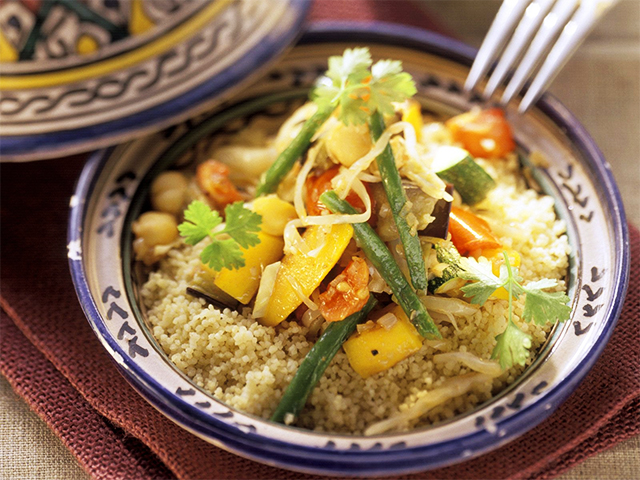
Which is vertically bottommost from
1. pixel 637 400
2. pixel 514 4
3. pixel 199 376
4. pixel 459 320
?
pixel 199 376

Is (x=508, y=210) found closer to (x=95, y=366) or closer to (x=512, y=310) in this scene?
(x=512, y=310)

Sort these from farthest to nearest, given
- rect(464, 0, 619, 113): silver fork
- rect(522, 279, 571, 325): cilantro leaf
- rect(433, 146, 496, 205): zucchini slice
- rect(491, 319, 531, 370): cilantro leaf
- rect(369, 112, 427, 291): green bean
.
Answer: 1. rect(464, 0, 619, 113): silver fork
2. rect(433, 146, 496, 205): zucchini slice
3. rect(369, 112, 427, 291): green bean
4. rect(522, 279, 571, 325): cilantro leaf
5. rect(491, 319, 531, 370): cilantro leaf

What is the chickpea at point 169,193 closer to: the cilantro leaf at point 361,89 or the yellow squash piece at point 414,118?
the cilantro leaf at point 361,89

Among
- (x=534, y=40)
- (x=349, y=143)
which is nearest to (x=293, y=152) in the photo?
(x=349, y=143)

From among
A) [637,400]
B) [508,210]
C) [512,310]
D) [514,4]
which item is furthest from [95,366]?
[514,4]

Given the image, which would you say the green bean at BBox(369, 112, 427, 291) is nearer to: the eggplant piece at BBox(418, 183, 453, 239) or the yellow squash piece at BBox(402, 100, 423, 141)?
the eggplant piece at BBox(418, 183, 453, 239)

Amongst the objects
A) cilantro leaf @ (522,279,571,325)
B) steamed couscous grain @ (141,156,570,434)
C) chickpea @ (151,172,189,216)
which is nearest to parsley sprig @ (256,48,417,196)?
chickpea @ (151,172,189,216)

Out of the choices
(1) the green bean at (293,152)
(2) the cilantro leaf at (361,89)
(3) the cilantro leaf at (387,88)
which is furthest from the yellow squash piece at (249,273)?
(3) the cilantro leaf at (387,88)
